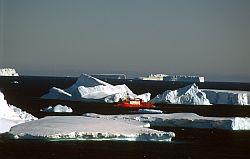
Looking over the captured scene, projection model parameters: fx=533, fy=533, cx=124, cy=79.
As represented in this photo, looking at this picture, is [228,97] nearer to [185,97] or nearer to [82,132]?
[185,97]

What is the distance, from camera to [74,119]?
106 feet

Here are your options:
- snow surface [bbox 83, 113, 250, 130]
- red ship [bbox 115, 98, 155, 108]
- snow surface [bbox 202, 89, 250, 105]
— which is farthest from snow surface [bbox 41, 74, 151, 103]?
snow surface [bbox 83, 113, 250, 130]

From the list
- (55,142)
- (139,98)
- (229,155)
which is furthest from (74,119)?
(139,98)

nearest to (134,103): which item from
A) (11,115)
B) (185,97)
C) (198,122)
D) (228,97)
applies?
(185,97)

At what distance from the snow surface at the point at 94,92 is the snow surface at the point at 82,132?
106 ft

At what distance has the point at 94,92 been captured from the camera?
63812 millimetres

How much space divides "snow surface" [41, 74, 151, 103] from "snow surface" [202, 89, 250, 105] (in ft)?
27.0

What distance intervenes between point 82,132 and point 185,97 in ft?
114

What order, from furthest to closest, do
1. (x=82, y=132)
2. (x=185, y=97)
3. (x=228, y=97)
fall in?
(x=228, y=97) → (x=185, y=97) → (x=82, y=132)

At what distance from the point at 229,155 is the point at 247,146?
382 centimetres

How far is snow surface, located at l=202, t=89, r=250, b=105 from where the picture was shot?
61812 millimetres

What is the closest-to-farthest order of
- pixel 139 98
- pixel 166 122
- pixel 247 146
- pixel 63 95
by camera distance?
pixel 247 146 → pixel 166 122 → pixel 139 98 → pixel 63 95

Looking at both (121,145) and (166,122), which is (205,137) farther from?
(121,145)

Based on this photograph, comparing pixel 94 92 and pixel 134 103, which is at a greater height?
pixel 94 92
